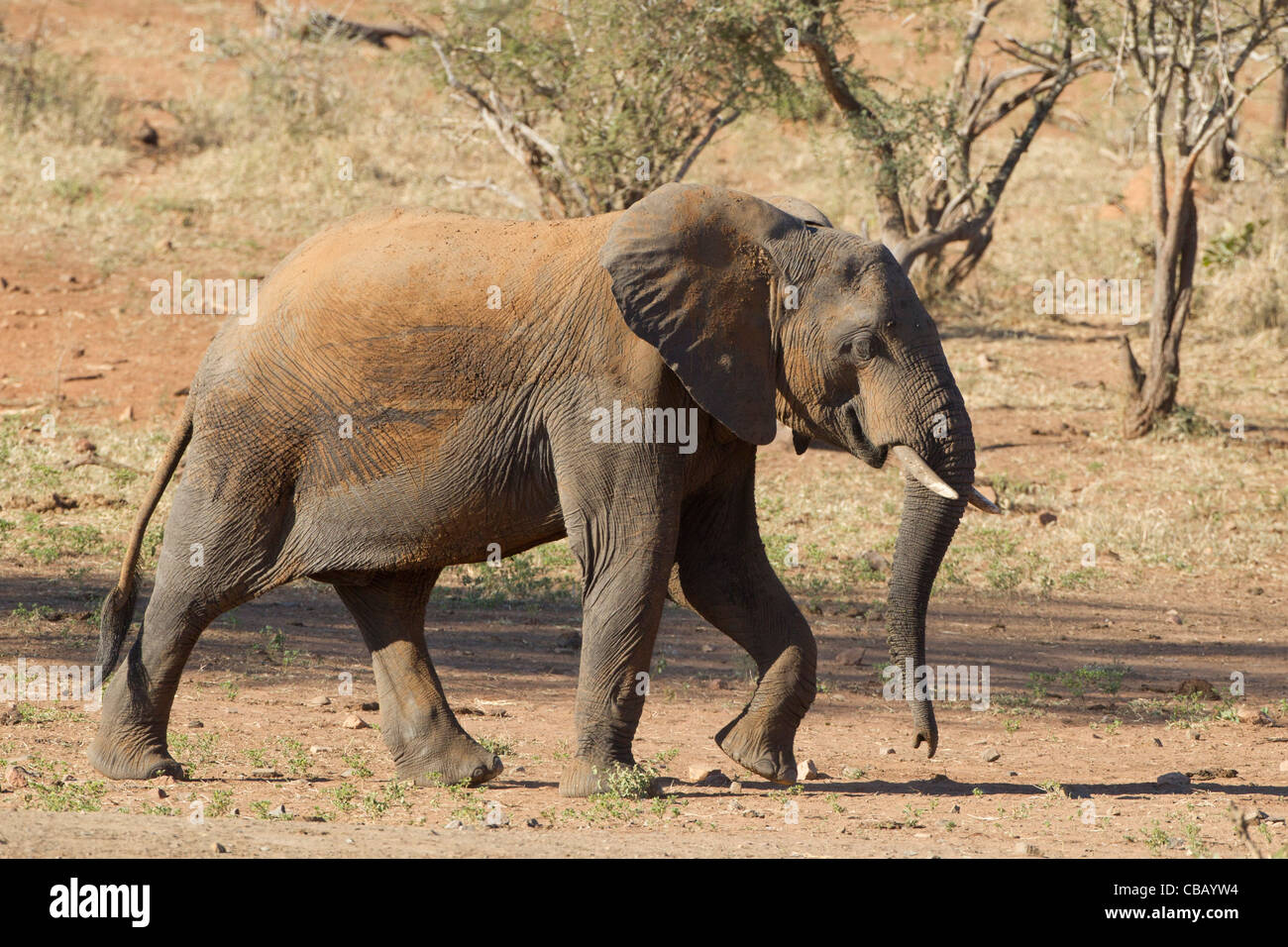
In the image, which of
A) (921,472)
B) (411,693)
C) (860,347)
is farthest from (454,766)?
(860,347)

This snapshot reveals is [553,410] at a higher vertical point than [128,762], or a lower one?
higher

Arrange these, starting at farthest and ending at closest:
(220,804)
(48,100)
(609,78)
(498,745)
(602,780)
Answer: (48,100), (609,78), (498,745), (602,780), (220,804)

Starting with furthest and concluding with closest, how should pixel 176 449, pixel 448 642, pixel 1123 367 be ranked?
pixel 1123 367
pixel 448 642
pixel 176 449

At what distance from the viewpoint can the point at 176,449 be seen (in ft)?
21.6

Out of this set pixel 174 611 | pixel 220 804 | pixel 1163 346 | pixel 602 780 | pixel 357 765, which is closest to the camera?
pixel 220 804

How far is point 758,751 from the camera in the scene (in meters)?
6.55

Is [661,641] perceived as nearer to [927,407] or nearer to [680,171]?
[927,407]

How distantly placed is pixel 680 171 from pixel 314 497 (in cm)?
891

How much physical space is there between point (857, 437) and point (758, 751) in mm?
1321

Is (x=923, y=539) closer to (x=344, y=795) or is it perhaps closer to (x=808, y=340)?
(x=808, y=340)

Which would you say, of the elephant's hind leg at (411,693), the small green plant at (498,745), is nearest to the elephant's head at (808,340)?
the elephant's hind leg at (411,693)

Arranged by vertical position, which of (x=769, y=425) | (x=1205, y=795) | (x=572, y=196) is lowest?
(x=1205, y=795)

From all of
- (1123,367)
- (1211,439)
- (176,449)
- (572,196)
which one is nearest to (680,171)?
(572,196)

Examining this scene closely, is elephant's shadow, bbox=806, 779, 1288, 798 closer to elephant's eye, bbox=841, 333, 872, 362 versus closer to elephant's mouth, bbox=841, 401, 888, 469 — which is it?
elephant's mouth, bbox=841, 401, 888, 469
